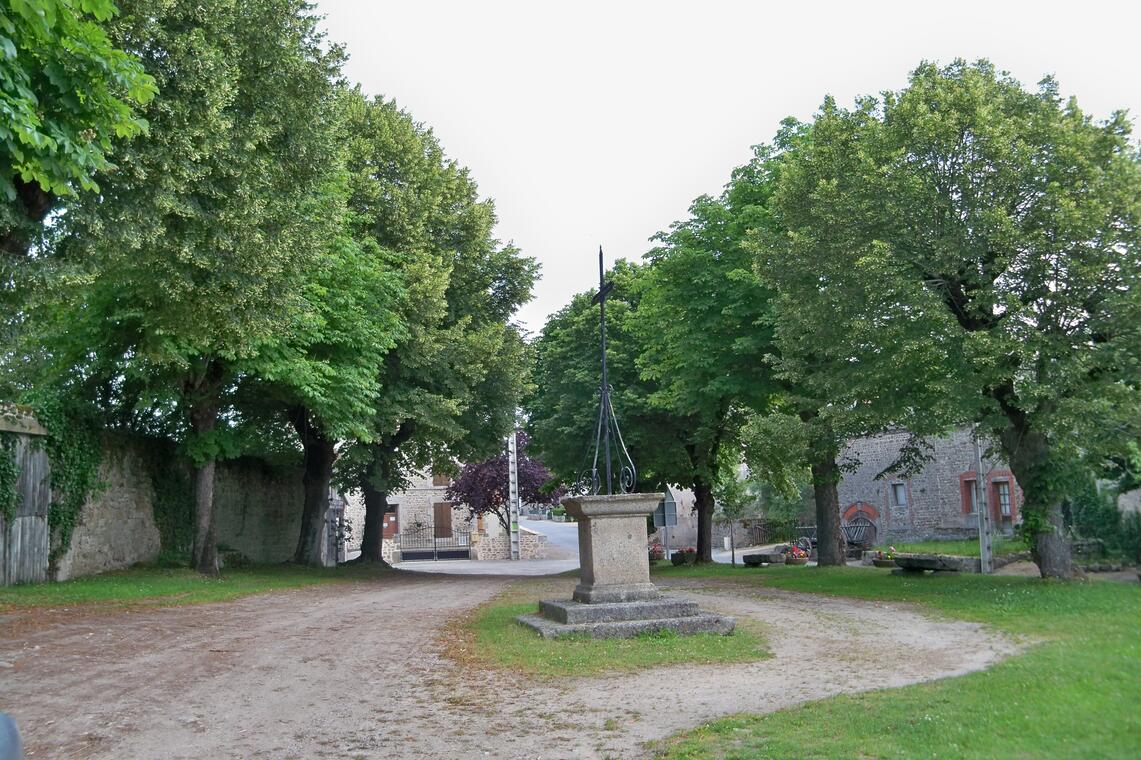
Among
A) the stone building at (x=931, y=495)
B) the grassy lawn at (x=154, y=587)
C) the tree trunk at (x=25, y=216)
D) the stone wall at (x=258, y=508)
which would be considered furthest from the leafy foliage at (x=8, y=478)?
the stone building at (x=931, y=495)

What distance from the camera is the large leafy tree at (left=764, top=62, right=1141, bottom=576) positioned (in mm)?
12938

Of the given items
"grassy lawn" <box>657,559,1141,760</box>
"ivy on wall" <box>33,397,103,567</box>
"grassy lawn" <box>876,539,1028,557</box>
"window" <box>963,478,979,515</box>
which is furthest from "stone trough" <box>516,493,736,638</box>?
"window" <box>963,478,979,515</box>

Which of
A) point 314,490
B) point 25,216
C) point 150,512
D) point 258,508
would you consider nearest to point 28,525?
point 150,512

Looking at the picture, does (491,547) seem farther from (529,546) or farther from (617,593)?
(617,593)

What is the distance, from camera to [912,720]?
5.83 metres

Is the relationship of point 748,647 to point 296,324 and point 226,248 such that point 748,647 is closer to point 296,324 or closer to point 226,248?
point 226,248

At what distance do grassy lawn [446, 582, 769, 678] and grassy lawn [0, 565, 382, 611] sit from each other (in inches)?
275

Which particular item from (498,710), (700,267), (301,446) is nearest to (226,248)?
(498,710)

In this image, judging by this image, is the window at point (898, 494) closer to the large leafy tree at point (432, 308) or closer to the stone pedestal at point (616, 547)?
the large leafy tree at point (432, 308)

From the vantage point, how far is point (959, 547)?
2867 centimetres

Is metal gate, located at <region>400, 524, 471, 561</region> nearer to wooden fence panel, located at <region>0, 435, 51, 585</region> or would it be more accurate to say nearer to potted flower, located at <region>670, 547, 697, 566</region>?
potted flower, located at <region>670, 547, 697, 566</region>

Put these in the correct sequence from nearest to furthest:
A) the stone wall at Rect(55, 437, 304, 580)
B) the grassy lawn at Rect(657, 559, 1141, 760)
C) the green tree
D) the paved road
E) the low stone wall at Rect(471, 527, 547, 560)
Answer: the grassy lawn at Rect(657, 559, 1141, 760)
the stone wall at Rect(55, 437, 304, 580)
the green tree
the low stone wall at Rect(471, 527, 547, 560)
the paved road

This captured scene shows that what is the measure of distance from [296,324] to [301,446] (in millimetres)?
12953

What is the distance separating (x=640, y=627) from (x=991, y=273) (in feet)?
27.6
